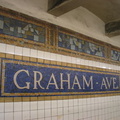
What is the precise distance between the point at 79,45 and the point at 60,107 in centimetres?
145

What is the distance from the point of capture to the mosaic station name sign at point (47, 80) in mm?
2537

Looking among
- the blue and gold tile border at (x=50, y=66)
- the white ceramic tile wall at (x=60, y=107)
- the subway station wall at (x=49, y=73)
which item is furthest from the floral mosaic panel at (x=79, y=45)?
the blue and gold tile border at (x=50, y=66)

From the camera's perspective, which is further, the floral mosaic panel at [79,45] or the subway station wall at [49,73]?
the floral mosaic panel at [79,45]

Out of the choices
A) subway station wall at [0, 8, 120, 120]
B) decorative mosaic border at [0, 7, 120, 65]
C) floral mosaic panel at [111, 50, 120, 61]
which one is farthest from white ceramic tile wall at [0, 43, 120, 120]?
floral mosaic panel at [111, 50, 120, 61]

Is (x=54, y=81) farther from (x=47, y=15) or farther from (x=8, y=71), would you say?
(x=47, y=15)

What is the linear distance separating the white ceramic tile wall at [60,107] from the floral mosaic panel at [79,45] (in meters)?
0.23

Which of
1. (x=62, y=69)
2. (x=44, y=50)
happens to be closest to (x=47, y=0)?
(x=44, y=50)

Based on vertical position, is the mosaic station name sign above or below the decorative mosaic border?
below

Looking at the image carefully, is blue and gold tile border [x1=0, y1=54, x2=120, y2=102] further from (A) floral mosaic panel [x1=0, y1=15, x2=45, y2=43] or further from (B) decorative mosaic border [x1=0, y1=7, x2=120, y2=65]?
(A) floral mosaic panel [x1=0, y1=15, x2=45, y2=43]

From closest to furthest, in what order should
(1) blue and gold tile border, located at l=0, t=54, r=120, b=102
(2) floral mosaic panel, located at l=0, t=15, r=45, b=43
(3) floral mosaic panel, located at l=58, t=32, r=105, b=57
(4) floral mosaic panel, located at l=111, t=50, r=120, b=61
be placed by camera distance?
1. (1) blue and gold tile border, located at l=0, t=54, r=120, b=102
2. (2) floral mosaic panel, located at l=0, t=15, r=45, b=43
3. (3) floral mosaic panel, located at l=58, t=32, r=105, b=57
4. (4) floral mosaic panel, located at l=111, t=50, r=120, b=61

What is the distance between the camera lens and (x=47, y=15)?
321 cm

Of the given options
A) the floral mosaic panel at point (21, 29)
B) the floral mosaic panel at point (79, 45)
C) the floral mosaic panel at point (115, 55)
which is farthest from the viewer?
the floral mosaic panel at point (115, 55)

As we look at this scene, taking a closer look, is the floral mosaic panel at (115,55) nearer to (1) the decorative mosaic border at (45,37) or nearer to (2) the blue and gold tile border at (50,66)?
(1) the decorative mosaic border at (45,37)

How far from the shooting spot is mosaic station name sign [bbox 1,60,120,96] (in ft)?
8.32
